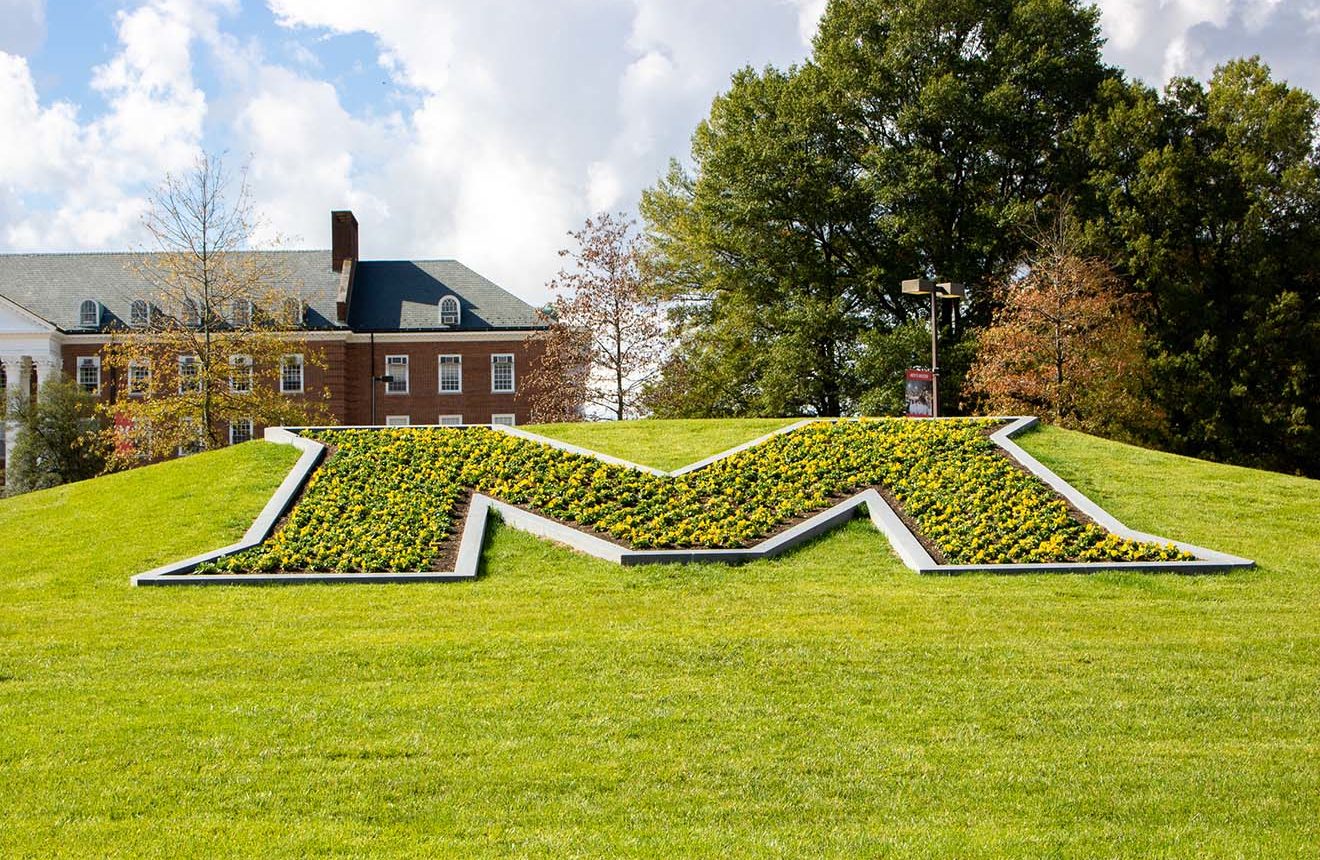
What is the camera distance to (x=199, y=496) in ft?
62.2

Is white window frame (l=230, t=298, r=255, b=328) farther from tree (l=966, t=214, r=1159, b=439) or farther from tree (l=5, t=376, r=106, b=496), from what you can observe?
tree (l=966, t=214, r=1159, b=439)

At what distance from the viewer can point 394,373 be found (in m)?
53.9

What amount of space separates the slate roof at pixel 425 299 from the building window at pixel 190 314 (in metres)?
15.2

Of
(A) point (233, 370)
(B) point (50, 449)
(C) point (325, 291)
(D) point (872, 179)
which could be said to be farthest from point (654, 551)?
(C) point (325, 291)

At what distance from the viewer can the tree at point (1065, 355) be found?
29.7 m

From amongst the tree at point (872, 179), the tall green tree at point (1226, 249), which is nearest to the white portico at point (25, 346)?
the tree at point (872, 179)

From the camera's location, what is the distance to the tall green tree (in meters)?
34.2

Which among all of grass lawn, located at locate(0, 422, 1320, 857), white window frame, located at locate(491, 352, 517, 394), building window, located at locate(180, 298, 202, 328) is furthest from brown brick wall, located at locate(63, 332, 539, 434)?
grass lawn, located at locate(0, 422, 1320, 857)

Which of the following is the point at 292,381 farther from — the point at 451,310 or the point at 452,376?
the point at 451,310

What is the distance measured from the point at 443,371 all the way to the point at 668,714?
4721 cm

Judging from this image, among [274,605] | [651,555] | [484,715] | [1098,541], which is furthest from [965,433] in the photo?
[484,715]

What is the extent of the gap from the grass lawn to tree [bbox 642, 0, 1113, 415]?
22960mm

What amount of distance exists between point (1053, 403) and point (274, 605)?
22.5 metres

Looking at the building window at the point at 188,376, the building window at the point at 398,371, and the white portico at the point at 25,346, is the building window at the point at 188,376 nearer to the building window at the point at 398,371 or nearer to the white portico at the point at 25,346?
the building window at the point at 398,371
